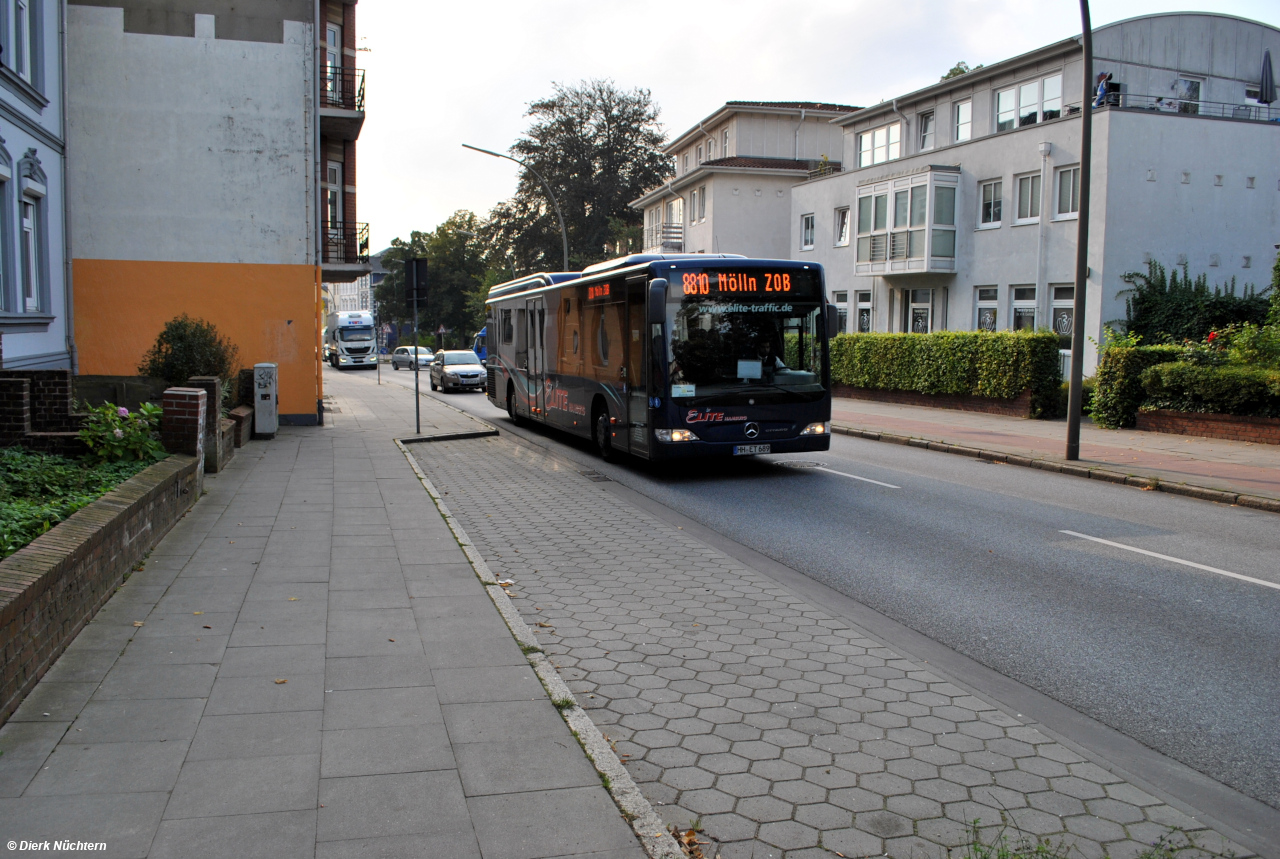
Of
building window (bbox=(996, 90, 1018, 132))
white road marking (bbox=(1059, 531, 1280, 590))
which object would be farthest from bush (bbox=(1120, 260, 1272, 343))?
white road marking (bbox=(1059, 531, 1280, 590))

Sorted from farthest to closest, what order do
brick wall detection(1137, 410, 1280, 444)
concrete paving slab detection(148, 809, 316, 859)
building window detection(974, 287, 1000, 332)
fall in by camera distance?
building window detection(974, 287, 1000, 332)
brick wall detection(1137, 410, 1280, 444)
concrete paving slab detection(148, 809, 316, 859)

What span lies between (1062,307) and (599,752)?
2523cm

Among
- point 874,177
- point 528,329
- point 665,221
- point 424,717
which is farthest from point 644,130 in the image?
point 424,717

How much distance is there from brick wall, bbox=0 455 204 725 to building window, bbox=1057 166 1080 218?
24.0 metres

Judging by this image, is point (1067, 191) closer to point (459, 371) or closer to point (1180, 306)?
point (1180, 306)

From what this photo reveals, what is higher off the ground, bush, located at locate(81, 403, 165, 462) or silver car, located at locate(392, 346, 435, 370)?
silver car, located at locate(392, 346, 435, 370)

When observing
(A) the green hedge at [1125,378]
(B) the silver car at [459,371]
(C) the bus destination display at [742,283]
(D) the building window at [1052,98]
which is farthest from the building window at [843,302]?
(C) the bus destination display at [742,283]

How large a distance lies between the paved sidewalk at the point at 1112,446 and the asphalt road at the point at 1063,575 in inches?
39.4

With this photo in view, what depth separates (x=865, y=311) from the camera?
3438cm

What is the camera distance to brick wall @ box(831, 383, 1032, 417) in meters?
21.0

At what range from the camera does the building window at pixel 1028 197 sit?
26.6m

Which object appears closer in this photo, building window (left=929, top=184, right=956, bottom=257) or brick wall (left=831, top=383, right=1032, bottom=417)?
brick wall (left=831, top=383, right=1032, bottom=417)

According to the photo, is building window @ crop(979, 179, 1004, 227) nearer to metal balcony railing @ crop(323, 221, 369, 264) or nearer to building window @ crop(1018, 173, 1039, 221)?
building window @ crop(1018, 173, 1039, 221)

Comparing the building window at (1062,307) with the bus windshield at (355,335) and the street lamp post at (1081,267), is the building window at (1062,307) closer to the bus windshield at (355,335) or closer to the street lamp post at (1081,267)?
the street lamp post at (1081,267)
